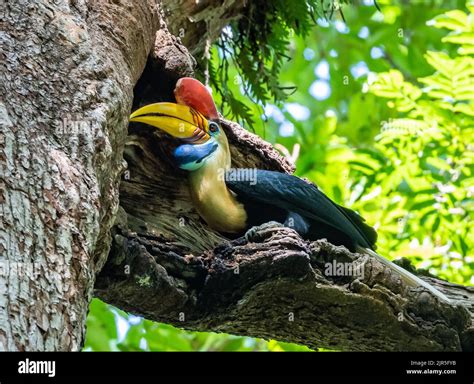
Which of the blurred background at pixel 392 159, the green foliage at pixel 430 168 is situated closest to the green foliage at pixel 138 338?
the blurred background at pixel 392 159

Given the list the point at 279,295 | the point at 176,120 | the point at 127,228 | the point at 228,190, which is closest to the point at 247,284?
the point at 279,295

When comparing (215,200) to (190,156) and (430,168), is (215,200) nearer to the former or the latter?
(190,156)

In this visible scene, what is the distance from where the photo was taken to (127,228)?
3.36 m

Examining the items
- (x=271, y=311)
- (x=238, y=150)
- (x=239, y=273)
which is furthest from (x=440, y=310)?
(x=238, y=150)

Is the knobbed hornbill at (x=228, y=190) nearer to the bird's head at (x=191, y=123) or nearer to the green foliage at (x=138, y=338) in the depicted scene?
the bird's head at (x=191, y=123)

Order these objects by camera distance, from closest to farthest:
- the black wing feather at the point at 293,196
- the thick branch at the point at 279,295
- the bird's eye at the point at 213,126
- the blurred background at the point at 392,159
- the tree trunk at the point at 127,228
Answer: the tree trunk at the point at 127,228, the thick branch at the point at 279,295, the black wing feather at the point at 293,196, the bird's eye at the point at 213,126, the blurred background at the point at 392,159

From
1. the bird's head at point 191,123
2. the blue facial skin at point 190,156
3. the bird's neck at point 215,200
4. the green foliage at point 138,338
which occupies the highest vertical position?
the bird's head at point 191,123

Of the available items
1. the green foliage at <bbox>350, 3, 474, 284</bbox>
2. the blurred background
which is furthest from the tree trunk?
the green foliage at <bbox>350, 3, 474, 284</bbox>

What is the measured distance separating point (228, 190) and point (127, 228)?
0.73 metres

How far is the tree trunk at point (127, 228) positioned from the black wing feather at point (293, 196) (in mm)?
268

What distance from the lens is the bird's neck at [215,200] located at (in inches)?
152

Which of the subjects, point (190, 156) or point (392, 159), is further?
point (392, 159)

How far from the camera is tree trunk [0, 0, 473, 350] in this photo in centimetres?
240

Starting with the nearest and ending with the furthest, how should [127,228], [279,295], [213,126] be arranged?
[127,228] < [279,295] < [213,126]
